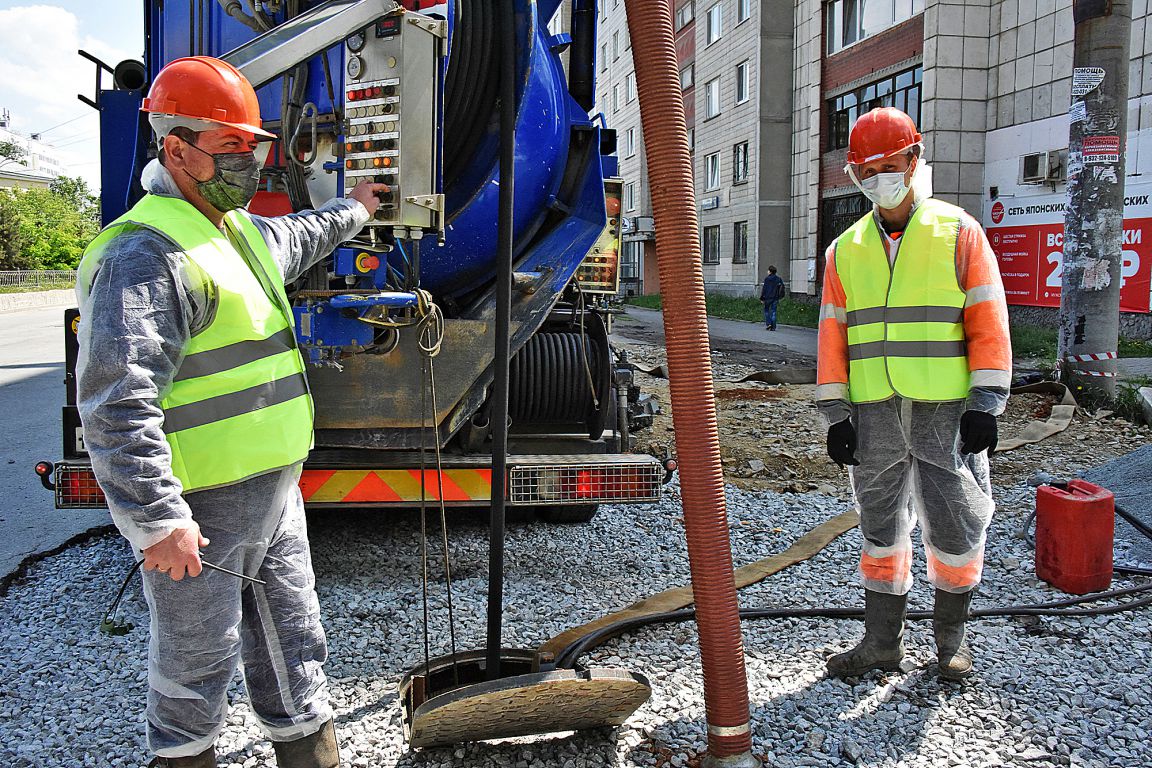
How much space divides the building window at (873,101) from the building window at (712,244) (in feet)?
24.5

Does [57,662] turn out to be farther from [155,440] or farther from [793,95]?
[793,95]

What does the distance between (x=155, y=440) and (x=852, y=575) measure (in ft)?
10.6

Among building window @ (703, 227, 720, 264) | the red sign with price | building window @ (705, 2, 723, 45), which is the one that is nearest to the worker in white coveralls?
the red sign with price

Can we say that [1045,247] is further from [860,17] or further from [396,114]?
[396,114]

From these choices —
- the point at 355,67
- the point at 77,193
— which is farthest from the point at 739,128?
the point at 77,193

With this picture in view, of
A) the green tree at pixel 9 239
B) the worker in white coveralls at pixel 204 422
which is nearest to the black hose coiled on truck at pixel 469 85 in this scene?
the worker in white coveralls at pixel 204 422

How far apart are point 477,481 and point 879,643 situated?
1.77m

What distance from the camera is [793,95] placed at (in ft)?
84.3

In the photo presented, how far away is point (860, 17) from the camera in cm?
2119

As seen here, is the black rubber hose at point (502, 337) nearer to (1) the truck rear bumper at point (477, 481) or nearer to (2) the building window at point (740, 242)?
(1) the truck rear bumper at point (477, 481)

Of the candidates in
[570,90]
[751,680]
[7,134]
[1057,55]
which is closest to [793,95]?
[1057,55]

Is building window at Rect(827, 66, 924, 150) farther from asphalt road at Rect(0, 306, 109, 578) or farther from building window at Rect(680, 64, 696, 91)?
asphalt road at Rect(0, 306, 109, 578)

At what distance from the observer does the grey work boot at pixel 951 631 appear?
10.4 ft

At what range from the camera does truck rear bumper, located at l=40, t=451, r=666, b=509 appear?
3867mm
